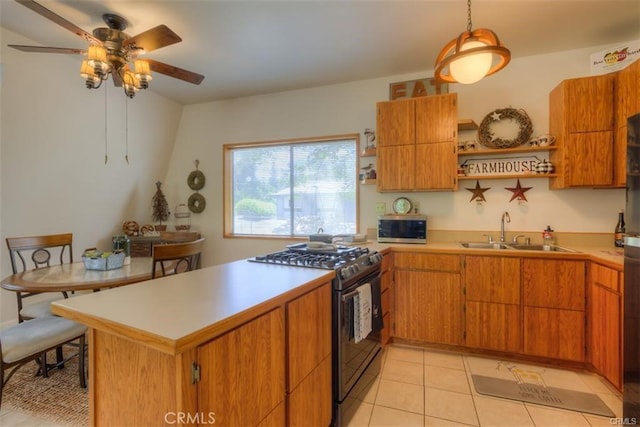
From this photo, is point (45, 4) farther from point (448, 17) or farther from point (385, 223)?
point (385, 223)

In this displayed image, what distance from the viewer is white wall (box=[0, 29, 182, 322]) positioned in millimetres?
2766

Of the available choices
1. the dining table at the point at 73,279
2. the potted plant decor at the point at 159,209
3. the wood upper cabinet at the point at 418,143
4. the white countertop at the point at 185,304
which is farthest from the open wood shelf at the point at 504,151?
the potted plant decor at the point at 159,209

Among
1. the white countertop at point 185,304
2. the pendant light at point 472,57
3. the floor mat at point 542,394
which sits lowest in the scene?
the floor mat at point 542,394

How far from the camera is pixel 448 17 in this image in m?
2.37

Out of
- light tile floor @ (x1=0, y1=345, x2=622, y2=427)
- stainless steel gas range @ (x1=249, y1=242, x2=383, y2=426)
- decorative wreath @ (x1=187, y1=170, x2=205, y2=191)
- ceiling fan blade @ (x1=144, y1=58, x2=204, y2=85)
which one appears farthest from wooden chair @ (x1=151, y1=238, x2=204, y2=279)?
decorative wreath @ (x1=187, y1=170, x2=205, y2=191)

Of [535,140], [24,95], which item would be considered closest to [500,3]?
[535,140]

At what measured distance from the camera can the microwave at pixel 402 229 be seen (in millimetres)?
3051

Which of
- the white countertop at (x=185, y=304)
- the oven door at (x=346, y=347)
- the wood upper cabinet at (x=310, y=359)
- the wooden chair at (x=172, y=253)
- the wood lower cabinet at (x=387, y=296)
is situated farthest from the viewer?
the wood lower cabinet at (x=387, y=296)

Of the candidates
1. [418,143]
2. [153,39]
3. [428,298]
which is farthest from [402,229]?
[153,39]

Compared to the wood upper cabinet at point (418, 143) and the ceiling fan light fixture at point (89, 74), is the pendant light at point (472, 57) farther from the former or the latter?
the ceiling fan light fixture at point (89, 74)

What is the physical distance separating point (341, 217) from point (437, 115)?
153cm

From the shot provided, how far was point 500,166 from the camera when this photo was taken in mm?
3078

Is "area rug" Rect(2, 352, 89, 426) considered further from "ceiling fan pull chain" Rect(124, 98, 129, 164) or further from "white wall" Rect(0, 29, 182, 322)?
"ceiling fan pull chain" Rect(124, 98, 129, 164)

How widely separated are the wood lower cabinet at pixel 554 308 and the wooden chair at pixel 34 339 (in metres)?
3.32
